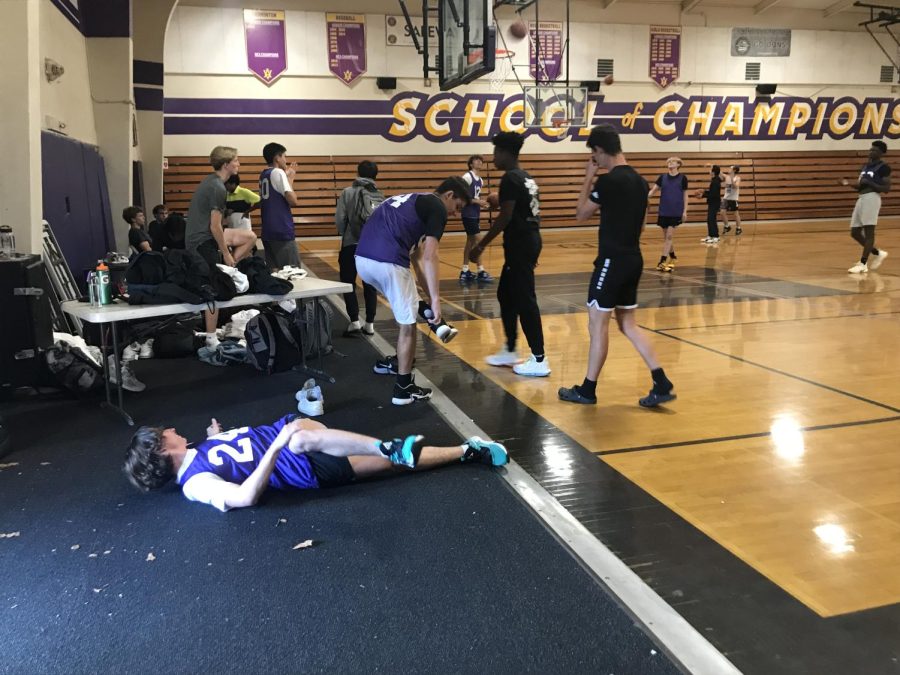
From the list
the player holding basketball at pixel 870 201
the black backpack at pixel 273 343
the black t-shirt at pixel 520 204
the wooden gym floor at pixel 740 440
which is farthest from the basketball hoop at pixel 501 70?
the black backpack at pixel 273 343

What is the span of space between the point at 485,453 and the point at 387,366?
1982 mm

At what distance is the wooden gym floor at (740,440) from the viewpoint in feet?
8.11

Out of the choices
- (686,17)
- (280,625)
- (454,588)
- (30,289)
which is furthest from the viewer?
(686,17)

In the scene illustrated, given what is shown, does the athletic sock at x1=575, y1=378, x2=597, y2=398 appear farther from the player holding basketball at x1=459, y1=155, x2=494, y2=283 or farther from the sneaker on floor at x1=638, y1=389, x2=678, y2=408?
the player holding basketball at x1=459, y1=155, x2=494, y2=283

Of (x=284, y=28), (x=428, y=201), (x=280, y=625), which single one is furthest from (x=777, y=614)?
(x=284, y=28)

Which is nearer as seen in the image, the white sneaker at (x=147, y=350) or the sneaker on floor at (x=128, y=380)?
the sneaker on floor at (x=128, y=380)

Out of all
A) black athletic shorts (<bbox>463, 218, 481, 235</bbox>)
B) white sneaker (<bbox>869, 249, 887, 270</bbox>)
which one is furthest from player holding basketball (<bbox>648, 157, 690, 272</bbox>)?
black athletic shorts (<bbox>463, 218, 481, 235</bbox>)

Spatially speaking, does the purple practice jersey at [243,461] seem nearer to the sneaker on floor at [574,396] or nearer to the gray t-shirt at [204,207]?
the sneaker on floor at [574,396]

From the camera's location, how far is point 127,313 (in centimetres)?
418

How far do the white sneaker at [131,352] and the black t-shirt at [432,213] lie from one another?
2.83 meters

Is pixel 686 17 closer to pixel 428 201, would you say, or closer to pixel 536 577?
pixel 428 201

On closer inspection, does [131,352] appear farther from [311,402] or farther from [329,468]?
[329,468]

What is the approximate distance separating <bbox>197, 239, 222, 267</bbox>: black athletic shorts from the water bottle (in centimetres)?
127

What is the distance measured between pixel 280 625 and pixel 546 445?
75.9 inches
